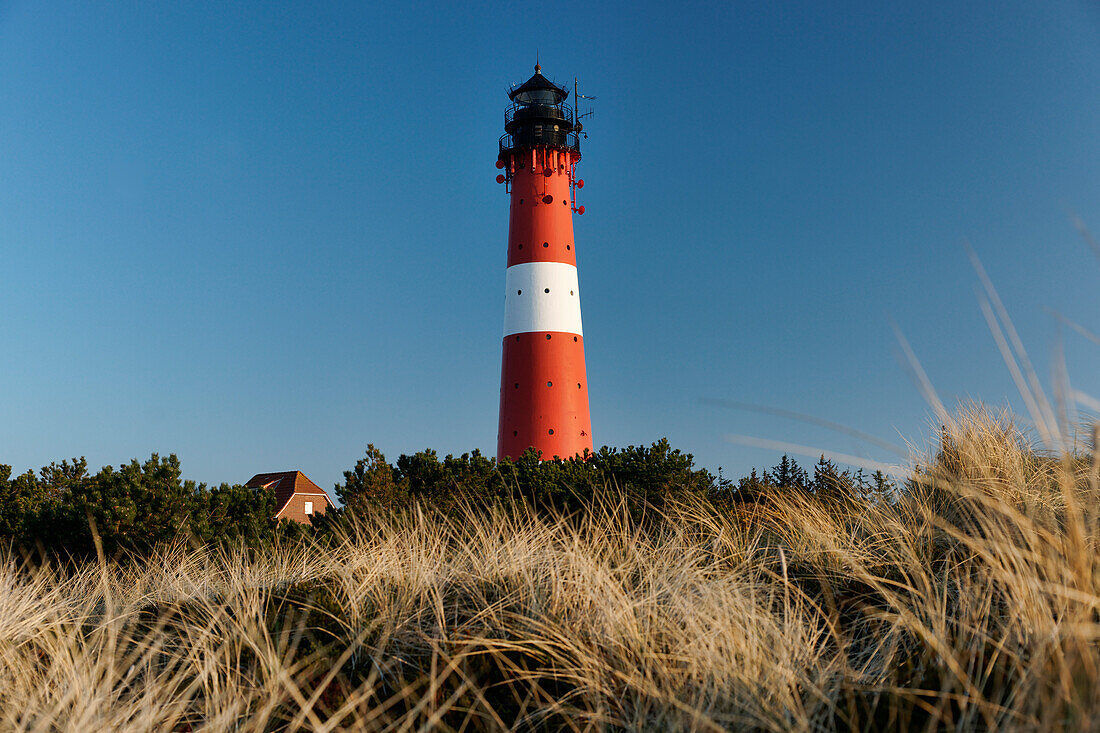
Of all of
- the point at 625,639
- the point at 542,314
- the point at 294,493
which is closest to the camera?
the point at 625,639

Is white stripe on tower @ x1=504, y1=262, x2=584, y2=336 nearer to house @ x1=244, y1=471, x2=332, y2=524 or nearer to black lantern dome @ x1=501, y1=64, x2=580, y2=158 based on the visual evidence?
black lantern dome @ x1=501, y1=64, x2=580, y2=158

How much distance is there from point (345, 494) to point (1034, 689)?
10409mm

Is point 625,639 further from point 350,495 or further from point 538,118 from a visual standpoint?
point 538,118

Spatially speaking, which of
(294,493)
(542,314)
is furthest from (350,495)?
(294,493)

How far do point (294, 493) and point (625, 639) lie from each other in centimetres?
3032

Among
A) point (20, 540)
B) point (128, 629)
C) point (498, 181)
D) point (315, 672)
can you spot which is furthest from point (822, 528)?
point (498, 181)

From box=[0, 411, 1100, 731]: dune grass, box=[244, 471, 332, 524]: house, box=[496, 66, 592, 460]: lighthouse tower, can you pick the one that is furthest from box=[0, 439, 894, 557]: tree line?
box=[244, 471, 332, 524]: house

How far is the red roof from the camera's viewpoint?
106ft

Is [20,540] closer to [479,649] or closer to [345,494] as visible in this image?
[345,494]

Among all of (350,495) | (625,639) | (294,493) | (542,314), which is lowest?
(625,639)

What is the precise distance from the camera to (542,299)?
2172 cm

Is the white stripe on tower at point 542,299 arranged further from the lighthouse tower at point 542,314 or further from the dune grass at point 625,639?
the dune grass at point 625,639

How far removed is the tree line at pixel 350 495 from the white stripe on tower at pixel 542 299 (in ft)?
26.8

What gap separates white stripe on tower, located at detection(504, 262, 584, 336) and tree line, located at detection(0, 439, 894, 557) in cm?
816
